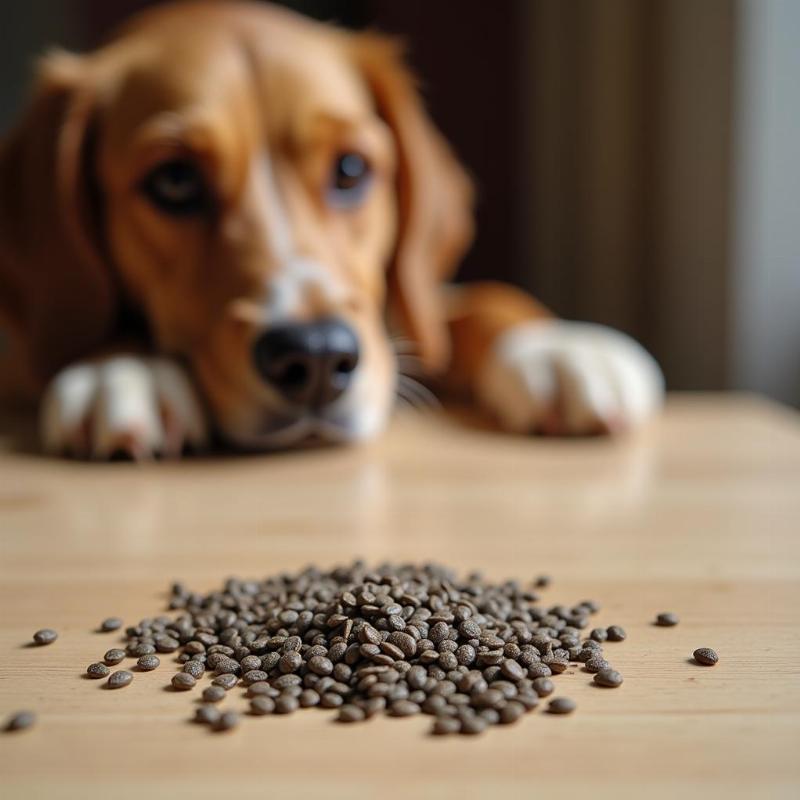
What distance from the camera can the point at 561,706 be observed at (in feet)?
2.25

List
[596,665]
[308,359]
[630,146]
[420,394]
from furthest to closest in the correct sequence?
[630,146] → [420,394] → [308,359] → [596,665]

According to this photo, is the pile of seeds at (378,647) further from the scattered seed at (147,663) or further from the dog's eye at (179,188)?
the dog's eye at (179,188)

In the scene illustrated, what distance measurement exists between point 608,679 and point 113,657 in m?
0.38

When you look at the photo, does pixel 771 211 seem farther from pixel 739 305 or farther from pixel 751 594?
pixel 751 594

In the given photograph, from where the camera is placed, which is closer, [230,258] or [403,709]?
[403,709]

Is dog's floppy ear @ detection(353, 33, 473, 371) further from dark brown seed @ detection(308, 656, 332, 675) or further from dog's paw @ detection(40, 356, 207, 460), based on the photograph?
dark brown seed @ detection(308, 656, 332, 675)

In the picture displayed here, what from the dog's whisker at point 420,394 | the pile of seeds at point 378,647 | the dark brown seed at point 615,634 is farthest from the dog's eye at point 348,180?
the dark brown seed at point 615,634

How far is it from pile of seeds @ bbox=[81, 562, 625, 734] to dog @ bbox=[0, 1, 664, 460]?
0.63m

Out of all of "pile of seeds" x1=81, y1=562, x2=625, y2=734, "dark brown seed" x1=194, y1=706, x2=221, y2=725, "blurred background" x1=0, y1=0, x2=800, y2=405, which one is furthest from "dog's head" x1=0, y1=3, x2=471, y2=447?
"blurred background" x1=0, y1=0, x2=800, y2=405

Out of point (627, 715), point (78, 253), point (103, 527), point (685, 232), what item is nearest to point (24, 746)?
point (627, 715)

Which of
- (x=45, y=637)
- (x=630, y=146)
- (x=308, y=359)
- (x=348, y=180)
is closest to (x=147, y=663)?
(x=45, y=637)

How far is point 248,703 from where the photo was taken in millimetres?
713

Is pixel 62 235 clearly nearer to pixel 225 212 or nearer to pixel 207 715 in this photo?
pixel 225 212

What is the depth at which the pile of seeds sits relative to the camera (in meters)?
0.70
